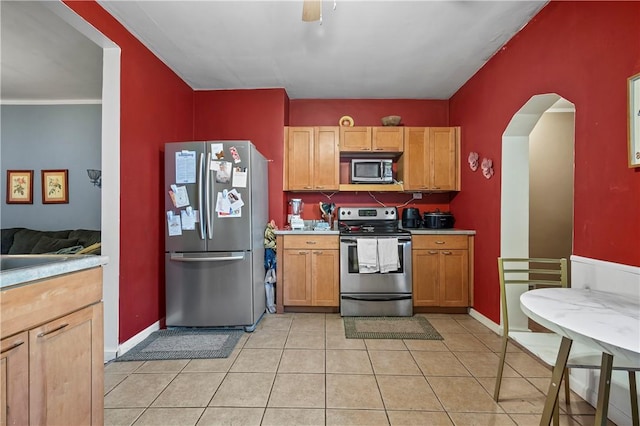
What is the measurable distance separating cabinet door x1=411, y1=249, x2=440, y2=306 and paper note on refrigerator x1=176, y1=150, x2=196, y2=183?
8.11 feet

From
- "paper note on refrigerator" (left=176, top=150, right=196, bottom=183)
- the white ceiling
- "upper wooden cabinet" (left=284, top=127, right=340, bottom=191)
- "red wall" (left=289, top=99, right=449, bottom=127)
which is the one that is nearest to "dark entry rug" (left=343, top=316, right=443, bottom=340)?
"upper wooden cabinet" (left=284, top=127, right=340, bottom=191)

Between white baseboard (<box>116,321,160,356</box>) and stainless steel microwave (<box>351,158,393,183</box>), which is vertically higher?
stainless steel microwave (<box>351,158,393,183</box>)

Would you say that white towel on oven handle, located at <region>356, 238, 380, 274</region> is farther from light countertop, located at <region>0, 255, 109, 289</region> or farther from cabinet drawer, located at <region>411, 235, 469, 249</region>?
light countertop, located at <region>0, 255, 109, 289</region>

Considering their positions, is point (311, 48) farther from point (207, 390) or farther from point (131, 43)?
point (207, 390)

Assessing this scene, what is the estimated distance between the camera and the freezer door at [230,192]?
110 inches

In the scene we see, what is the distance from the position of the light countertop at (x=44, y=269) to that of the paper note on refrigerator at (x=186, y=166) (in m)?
1.58

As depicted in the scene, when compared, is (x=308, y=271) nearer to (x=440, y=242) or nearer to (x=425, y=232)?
(x=425, y=232)

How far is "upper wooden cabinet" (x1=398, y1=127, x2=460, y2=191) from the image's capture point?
367 centimetres

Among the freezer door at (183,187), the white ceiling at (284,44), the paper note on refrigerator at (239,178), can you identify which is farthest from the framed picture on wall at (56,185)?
the paper note on refrigerator at (239,178)

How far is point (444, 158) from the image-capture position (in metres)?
3.67

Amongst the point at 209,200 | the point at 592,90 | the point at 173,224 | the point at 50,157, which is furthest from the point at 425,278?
the point at 50,157

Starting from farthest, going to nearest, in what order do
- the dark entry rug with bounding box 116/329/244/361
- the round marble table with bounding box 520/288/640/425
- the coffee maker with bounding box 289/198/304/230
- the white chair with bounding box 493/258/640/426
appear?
the coffee maker with bounding box 289/198/304/230 < the dark entry rug with bounding box 116/329/244/361 < the white chair with bounding box 493/258/640/426 < the round marble table with bounding box 520/288/640/425

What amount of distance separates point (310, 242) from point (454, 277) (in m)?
1.66

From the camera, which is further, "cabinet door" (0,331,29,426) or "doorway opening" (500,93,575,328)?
"doorway opening" (500,93,575,328)
